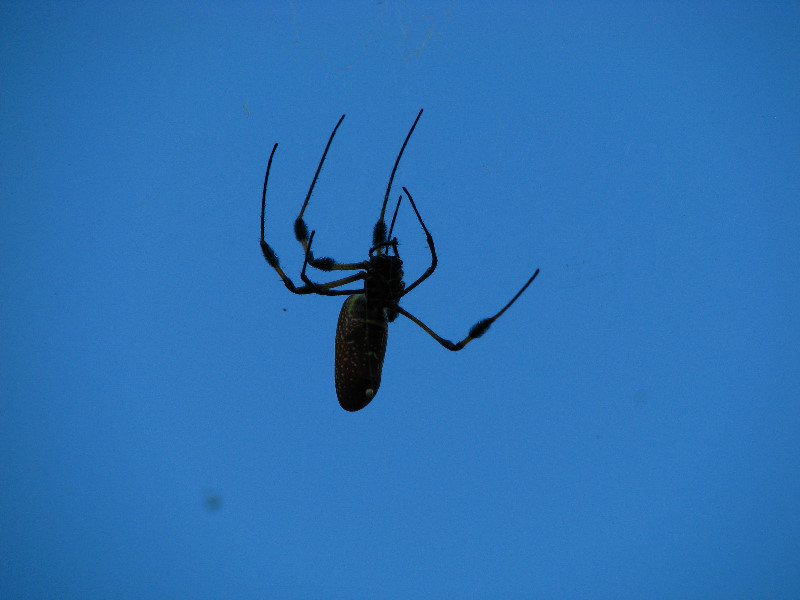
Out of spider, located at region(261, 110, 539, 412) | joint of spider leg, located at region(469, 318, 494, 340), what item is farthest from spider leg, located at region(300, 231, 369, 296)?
joint of spider leg, located at region(469, 318, 494, 340)

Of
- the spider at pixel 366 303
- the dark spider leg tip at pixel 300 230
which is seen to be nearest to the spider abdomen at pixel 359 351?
the spider at pixel 366 303

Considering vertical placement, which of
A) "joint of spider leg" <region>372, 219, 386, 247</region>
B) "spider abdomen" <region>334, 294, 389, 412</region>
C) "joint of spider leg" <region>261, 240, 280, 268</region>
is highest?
"joint of spider leg" <region>372, 219, 386, 247</region>

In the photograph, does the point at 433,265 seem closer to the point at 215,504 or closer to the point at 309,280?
the point at 309,280

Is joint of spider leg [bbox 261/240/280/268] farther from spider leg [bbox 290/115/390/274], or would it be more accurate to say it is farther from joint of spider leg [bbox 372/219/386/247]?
joint of spider leg [bbox 372/219/386/247]

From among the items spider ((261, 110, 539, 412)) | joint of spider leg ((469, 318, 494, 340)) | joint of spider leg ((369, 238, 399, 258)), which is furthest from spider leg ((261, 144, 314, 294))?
joint of spider leg ((469, 318, 494, 340))

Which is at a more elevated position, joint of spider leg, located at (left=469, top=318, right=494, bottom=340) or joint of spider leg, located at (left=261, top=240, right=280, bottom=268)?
joint of spider leg, located at (left=261, top=240, right=280, bottom=268)

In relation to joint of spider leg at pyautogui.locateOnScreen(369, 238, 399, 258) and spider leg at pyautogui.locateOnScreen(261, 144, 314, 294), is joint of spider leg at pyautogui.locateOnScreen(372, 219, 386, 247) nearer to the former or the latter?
joint of spider leg at pyautogui.locateOnScreen(369, 238, 399, 258)

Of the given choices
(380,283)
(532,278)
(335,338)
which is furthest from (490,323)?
(335,338)

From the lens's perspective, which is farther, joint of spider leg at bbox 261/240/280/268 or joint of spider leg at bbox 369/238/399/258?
joint of spider leg at bbox 261/240/280/268

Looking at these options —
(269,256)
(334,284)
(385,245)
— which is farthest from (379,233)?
(269,256)
